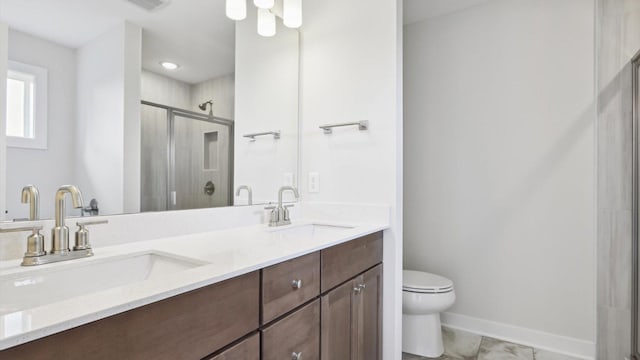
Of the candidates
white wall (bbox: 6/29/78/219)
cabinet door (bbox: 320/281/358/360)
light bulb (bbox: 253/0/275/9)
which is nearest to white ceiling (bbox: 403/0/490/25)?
light bulb (bbox: 253/0/275/9)

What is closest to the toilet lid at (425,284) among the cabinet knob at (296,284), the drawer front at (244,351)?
the cabinet knob at (296,284)

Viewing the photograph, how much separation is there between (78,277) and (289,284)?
0.59 m

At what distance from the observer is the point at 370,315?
4.98ft

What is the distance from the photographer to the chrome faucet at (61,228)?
0.88 metres

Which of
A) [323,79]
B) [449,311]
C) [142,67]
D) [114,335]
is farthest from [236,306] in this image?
[449,311]

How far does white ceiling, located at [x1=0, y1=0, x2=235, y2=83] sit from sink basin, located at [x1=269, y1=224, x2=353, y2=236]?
2.71 feet

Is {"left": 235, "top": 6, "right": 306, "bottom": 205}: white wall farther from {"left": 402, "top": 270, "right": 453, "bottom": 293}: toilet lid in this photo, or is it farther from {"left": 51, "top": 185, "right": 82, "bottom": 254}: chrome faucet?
{"left": 402, "top": 270, "right": 453, "bottom": 293}: toilet lid

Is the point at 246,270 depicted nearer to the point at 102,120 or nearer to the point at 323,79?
the point at 102,120

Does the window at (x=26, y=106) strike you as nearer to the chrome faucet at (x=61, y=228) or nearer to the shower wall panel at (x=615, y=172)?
the chrome faucet at (x=61, y=228)

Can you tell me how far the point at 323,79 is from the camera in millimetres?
1923

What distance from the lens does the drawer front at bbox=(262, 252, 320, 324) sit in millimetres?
912

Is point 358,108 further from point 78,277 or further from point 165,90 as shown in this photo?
point 78,277

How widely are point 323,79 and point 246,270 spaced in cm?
140

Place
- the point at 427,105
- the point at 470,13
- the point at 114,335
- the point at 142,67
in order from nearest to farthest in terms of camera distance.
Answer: the point at 114,335 → the point at 142,67 → the point at 470,13 → the point at 427,105
